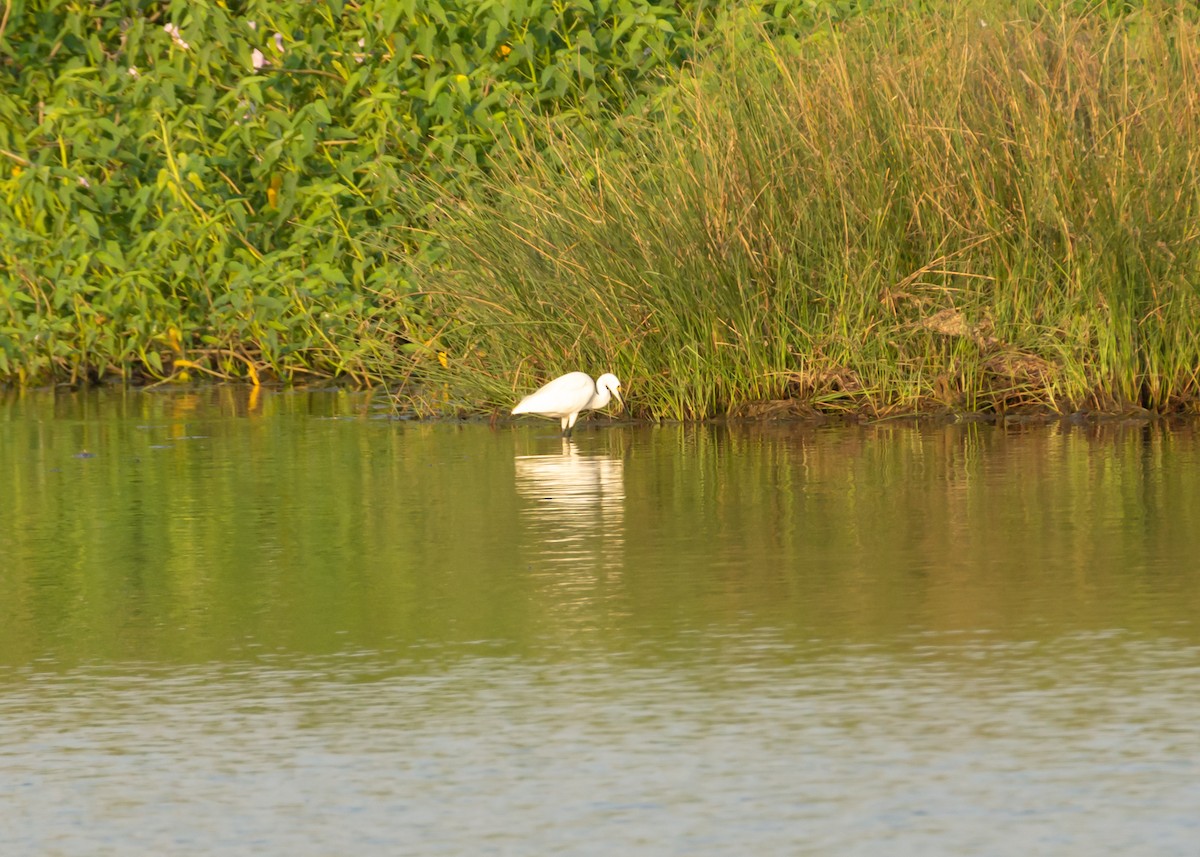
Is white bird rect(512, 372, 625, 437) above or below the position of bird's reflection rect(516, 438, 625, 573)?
above

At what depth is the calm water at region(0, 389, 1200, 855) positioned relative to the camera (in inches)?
167

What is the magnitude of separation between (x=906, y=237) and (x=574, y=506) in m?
3.68

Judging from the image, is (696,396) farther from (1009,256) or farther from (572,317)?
(1009,256)

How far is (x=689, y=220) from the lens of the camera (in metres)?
11.8

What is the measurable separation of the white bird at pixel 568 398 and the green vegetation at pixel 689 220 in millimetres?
673

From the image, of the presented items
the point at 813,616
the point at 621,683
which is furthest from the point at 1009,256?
the point at 621,683

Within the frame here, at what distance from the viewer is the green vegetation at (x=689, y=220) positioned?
11258 mm

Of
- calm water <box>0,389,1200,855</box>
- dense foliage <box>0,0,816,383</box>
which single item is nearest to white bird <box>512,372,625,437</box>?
calm water <box>0,389,1200,855</box>

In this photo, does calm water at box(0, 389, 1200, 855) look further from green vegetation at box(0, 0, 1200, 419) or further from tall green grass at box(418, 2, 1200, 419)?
green vegetation at box(0, 0, 1200, 419)

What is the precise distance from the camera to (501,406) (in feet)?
41.7

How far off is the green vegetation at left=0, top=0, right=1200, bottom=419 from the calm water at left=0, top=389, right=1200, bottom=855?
65.9 inches

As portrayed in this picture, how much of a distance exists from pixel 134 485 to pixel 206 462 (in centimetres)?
90

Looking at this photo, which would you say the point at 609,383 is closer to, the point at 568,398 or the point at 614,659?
the point at 568,398

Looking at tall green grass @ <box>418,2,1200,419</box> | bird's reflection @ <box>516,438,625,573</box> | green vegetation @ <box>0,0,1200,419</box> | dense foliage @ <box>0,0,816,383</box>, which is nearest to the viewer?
bird's reflection @ <box>516,438,625,573</box>
